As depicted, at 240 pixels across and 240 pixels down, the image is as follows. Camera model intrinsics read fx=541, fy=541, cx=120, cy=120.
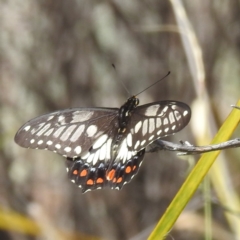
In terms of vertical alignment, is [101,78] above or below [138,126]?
above

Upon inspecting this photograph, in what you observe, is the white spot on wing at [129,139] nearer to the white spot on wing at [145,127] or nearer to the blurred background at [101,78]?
the white spot on wing at [145,127]

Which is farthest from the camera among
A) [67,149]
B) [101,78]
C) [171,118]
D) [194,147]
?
[101,78]

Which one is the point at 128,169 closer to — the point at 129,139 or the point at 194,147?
the point at 129,139

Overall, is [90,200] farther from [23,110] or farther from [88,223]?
[23,110]

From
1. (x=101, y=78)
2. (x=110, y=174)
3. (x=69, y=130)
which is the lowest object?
(x=110, y=174)

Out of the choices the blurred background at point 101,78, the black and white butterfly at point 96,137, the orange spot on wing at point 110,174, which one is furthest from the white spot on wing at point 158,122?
the blurred background at point 101,78

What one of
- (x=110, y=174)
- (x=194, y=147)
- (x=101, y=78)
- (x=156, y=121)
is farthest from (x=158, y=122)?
(x=101, y=78)
